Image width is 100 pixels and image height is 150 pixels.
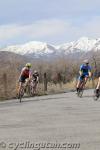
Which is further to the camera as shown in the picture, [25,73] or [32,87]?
[32,87]

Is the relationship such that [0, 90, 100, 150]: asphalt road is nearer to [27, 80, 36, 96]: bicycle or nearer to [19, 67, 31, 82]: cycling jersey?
[19, 67, 31, 82]: cycling jersey

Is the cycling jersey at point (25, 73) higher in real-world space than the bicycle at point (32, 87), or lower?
higher

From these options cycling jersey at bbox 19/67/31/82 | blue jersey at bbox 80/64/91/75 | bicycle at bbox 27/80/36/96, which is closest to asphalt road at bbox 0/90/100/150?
cycling jersey at bbox 19/67/31/82

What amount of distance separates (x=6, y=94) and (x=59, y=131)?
19.3 metres

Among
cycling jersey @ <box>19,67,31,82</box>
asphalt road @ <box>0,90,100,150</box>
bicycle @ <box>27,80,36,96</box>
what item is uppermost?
cycling jersey @ <box>19,67,31,82</box>

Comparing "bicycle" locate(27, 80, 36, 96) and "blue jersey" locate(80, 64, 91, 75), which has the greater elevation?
"blue jersey" locate(80, 64, 91, 75)

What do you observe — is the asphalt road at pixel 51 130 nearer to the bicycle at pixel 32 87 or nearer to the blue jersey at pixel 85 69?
the blue jersey at pixel 85 69

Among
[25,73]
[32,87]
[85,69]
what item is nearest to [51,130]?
[25,73]

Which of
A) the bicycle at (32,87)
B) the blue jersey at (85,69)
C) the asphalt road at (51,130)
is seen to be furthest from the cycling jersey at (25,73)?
the asphalt road at (51,130)

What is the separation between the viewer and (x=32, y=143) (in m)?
10.4

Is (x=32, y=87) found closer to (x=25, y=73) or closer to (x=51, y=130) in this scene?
(x=25, y=73)

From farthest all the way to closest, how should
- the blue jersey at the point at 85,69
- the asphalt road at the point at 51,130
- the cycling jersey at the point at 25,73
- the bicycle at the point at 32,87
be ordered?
the bicycle at the point at 32,87, the blue jersey at the point at 85,69, the cycling jersey at the point at 25,73, the asphalt road at the point at 51,130

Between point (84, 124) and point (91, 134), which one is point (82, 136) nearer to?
point (91, 134)

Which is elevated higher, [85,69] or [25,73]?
[85,69]
